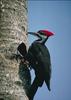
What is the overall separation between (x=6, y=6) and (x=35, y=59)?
0.92 meters

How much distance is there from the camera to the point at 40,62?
4.48 m

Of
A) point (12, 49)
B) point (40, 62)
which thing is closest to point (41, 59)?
point (40, 62)

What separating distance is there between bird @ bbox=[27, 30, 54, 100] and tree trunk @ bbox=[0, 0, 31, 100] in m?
0.12

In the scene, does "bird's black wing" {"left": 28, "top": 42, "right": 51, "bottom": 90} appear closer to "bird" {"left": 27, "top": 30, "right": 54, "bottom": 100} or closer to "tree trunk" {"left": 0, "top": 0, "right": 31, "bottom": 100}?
"bird" {"left": 27, "top": 30, "right": 54, "bottom": 100}

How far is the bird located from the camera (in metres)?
4.43

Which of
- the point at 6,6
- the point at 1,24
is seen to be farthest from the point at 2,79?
the point at 6,6

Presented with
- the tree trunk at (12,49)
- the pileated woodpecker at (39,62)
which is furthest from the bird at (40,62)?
the tree trunk at (12,49)

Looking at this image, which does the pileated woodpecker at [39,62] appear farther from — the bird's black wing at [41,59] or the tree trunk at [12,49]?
the tree trunk at [12,49]

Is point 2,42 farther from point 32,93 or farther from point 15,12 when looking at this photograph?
point 32,93

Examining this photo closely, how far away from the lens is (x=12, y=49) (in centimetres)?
442

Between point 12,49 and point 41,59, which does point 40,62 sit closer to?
point 41,59

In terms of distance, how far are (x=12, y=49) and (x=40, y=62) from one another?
0.46 meters

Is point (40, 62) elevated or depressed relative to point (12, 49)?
depressed

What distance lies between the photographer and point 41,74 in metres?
4.50
